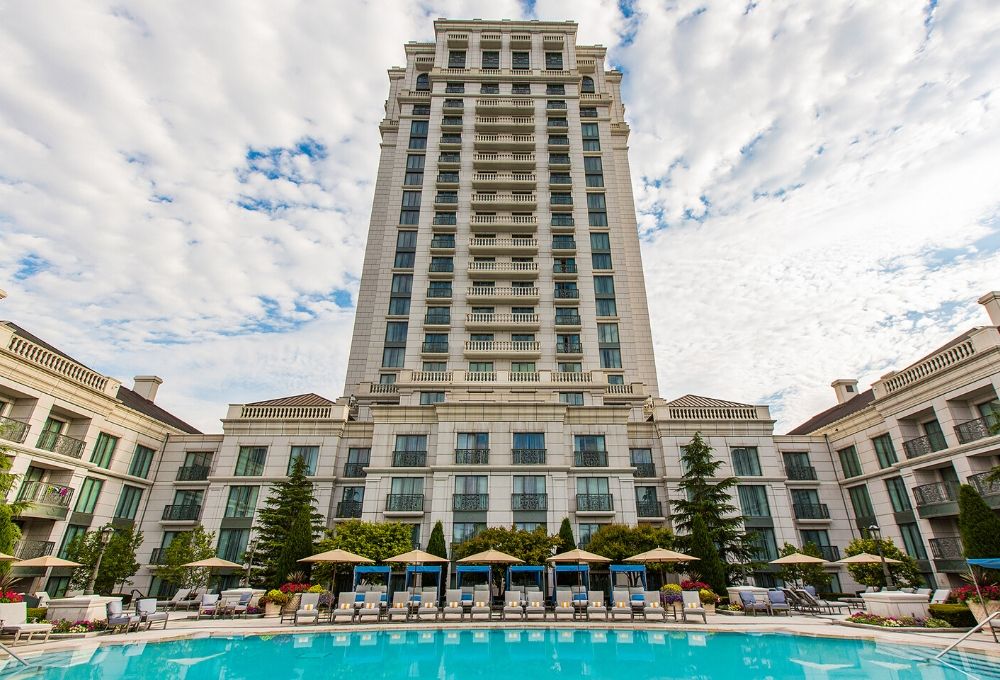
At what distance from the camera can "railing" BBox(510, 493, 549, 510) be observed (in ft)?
92.8

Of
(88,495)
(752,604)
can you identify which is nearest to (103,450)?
(88,495)

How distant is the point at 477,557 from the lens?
21859 millimetres

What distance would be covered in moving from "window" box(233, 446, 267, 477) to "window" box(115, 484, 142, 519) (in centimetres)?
660

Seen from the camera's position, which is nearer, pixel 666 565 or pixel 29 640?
pixel 29 640

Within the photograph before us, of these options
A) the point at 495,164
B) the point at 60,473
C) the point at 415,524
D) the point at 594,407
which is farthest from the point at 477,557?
the point at 495,164

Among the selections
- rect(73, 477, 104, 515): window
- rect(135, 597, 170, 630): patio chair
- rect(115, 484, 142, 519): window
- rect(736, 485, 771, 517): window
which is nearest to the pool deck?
rect(135, 597, 170, 630): patio chair

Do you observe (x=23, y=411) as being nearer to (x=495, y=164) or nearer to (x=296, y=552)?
(x=296, y=552)

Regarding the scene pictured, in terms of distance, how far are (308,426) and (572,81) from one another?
4502 centimetres

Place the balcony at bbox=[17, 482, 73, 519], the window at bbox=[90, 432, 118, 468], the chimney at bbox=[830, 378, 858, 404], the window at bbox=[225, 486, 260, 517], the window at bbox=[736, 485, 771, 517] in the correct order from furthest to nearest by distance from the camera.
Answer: the chimney at bbox=[830, 378, 858, 404], the window at bbox=[736, 485, 771, 517], the window at bbox=[225, 486, 260, 517], the window at bbox=[90, 432, 118, 468], the balcony at bbox=[17, 482, 73, 519]

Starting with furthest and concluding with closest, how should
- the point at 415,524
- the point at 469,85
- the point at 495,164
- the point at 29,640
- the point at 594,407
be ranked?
the point at 469,85
the point at 495,164
the point at 594,407
the point at 415,524
the point at 29,640

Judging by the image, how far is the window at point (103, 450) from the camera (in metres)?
28.8

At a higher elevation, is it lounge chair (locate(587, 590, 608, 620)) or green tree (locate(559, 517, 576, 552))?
green tree (locate(559, 517, 576, 552))

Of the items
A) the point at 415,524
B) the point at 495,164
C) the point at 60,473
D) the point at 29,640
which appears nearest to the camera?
the point at 29,640

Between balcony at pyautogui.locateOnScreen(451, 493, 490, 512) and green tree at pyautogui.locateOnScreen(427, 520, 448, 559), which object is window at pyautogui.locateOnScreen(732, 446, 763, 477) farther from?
green tree at pyautogui.locateOnScreen(427, 520, 448, 559)
